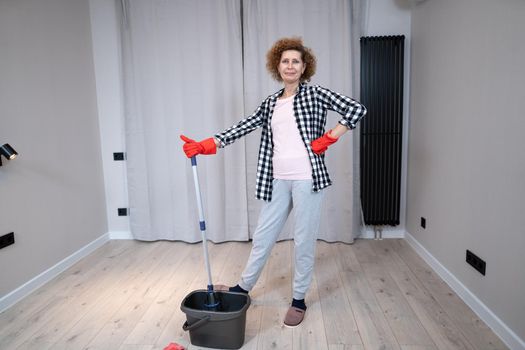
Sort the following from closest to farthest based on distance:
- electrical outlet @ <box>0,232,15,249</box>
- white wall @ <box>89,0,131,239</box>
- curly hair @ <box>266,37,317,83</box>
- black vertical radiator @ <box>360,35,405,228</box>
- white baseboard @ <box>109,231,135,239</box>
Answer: curly hair @ <box>266,37,317,83</box>
electrical outlet @ <box>0,232,15,249</box>
black vertical radiator @ <box>360,35,405,228</box>
white wall @ <box>89,0,131,239</box>
white baseboard @ <box>109,231,135,239</box>

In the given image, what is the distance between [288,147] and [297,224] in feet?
1.42

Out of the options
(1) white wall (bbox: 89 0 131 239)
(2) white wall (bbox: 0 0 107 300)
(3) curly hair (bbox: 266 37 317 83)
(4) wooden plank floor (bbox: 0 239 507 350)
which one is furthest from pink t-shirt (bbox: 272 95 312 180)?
(1) white wall (bbox: 89 0 131 239)

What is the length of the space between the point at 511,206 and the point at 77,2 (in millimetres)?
3477

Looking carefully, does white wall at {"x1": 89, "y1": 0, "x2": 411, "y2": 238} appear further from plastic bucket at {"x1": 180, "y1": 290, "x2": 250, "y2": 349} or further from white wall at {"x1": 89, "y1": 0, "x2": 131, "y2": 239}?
plastic bucket at {"x1": 180, "y1": 290, "x2": 250, "y2": 349}

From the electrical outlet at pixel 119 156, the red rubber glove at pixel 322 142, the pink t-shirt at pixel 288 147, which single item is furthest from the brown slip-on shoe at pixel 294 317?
the electrical outlet at pixel 119 156

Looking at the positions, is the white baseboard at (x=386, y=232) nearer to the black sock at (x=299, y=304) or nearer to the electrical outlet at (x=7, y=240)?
the black sock at (x=299, y=304)

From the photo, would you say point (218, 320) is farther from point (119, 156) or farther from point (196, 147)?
point (119, 156)

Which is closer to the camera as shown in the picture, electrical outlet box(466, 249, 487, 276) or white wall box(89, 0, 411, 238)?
electrical outlet box(466, 249, 487, 276)

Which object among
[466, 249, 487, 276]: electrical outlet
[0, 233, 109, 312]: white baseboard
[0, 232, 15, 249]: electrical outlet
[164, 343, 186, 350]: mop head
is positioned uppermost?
[0, 232, 15, 249]: electrical outlet

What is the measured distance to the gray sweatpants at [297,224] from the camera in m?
2.00

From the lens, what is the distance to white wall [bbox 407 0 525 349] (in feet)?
5.83

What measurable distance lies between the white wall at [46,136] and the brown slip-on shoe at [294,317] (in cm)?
177

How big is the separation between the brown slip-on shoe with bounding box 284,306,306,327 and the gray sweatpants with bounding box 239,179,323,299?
0.07 m

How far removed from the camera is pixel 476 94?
2117mm
